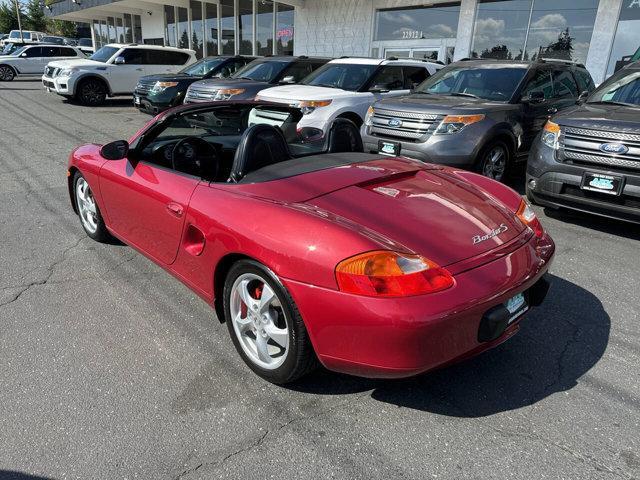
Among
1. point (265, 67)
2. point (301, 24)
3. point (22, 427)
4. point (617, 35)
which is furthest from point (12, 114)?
point (617, 35)

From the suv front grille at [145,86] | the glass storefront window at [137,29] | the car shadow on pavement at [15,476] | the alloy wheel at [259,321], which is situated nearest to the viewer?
the car shadow on pavement at [15,476]

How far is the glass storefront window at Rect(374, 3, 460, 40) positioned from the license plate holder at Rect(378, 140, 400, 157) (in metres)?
10.6

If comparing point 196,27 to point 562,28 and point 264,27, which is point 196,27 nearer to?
point 264,27

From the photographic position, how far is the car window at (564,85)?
741 cm

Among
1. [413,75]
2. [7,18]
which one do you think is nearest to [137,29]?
[413,75]

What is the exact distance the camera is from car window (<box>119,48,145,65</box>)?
52.3ft

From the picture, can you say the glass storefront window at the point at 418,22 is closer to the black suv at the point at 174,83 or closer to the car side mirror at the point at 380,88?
the black suv at the point at 174,83

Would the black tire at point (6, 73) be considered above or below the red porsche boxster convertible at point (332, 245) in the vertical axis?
below

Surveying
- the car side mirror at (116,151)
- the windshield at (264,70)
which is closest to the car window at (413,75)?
the windshield at (264,70)

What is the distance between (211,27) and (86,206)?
24396mm

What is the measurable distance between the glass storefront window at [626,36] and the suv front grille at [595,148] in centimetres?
826

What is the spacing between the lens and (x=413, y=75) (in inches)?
360

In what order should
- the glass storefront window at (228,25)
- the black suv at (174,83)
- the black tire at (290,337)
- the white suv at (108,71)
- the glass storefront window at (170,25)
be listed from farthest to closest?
the glass storefront window at (170,25) < the glass storefront window at (228,25) < the white suv at (108,71) < the black suv at (174,83) < the black tire at (290,337)

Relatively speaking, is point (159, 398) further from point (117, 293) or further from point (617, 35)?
point (617, 35)
